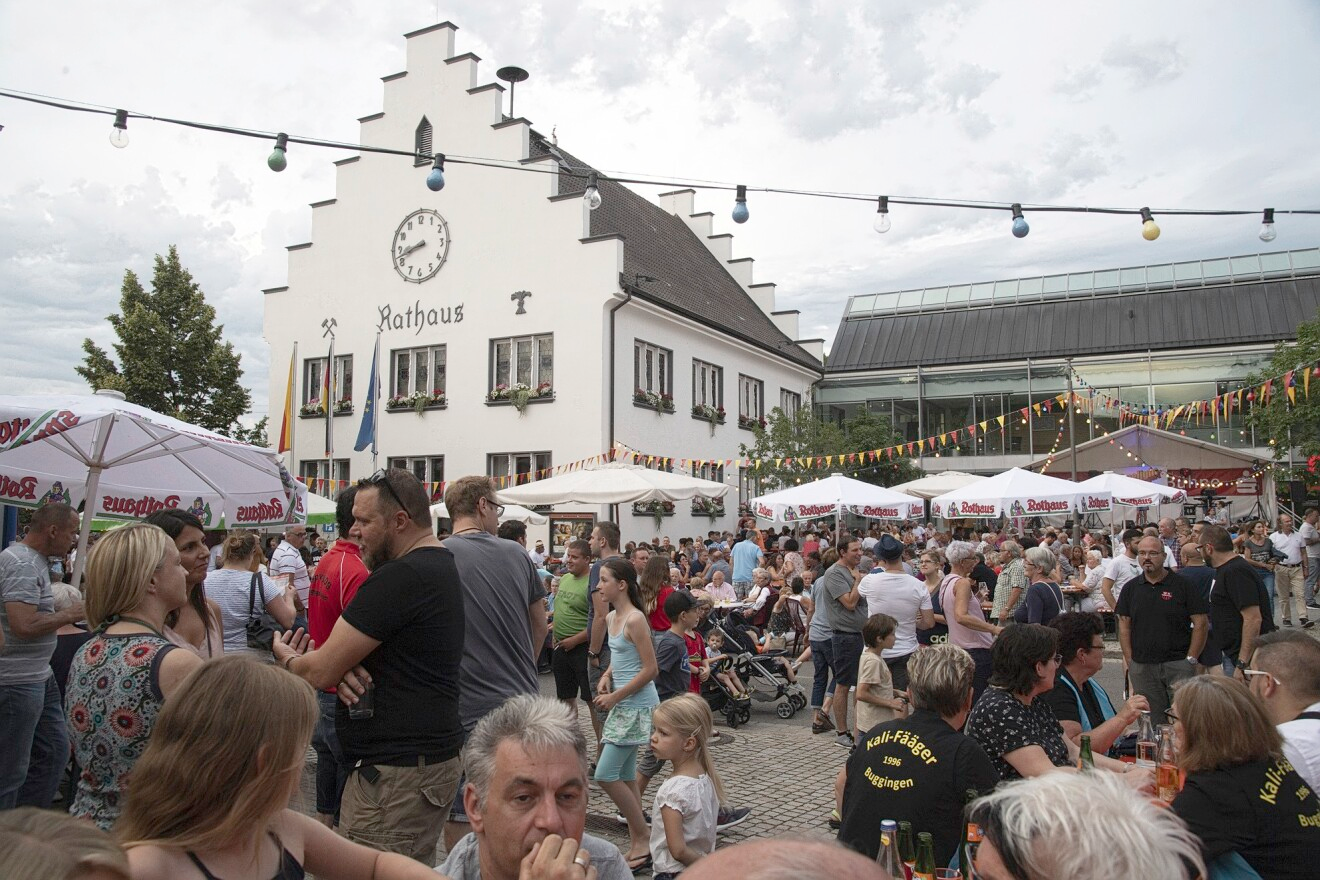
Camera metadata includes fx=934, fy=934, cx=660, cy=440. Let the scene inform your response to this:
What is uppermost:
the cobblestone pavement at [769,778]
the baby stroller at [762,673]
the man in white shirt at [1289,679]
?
the man in white shirt at [1289,679]

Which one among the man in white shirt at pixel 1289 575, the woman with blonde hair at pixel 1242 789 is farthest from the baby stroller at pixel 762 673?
the man in white shirt at pixel 1289 575

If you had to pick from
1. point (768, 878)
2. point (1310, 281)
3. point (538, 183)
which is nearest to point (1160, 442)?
point (1310, 281)

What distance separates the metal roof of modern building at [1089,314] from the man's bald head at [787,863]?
121 feet

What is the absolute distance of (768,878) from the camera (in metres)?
1.05

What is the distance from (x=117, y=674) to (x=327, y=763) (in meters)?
2.74

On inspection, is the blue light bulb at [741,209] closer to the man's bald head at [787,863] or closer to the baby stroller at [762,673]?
the baby stroller at [762,673]

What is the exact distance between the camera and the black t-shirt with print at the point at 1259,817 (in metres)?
3.01

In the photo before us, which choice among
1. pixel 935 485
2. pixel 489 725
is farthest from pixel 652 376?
Result: pixel 489 725

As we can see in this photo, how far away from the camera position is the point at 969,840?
118 inches

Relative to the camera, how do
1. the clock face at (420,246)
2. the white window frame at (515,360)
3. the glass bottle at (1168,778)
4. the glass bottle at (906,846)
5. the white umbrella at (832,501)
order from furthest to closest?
the clock face at (420,246) < the white window frame at (515,360) < the white umbrella at (832,501) < the glass bottle at (1168,778) < the glass bottle at (906,846)

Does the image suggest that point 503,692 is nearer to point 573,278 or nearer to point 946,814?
point 946,814

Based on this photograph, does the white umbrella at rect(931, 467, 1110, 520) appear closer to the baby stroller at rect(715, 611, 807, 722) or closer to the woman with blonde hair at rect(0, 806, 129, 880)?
the baby stroller at rect(715, 611, 807, 722)

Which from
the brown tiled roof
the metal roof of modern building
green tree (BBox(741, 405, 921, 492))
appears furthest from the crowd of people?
the metal roof of modern building

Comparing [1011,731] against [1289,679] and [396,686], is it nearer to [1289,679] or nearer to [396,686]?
[1289,679]
